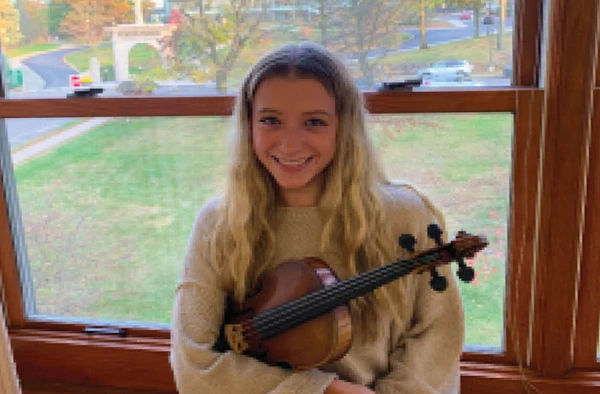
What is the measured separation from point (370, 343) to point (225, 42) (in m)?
0.91

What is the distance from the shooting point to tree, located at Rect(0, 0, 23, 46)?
1.72 meters

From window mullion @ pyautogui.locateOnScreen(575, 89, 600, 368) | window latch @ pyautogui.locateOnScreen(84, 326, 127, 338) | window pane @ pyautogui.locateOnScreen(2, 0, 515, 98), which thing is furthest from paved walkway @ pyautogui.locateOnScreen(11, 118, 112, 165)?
window mullion @ pyautogui.locateOnScreen(575, 89, 600, 368)

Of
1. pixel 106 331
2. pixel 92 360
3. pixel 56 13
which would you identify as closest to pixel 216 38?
pixel 56 13

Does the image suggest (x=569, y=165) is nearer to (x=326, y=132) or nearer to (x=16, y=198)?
(x=326, y=132)

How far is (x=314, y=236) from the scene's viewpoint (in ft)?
4.22

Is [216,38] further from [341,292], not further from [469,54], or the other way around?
[341,292]

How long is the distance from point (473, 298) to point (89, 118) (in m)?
1.26

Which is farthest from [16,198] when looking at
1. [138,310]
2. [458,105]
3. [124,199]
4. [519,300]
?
[519,300]

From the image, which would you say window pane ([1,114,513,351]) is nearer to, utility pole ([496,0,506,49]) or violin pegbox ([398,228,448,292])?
utility pole ([496,0,506,49])

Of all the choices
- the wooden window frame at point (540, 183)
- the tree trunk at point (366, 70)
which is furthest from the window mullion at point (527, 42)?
the tree trunk at point (366, 70)

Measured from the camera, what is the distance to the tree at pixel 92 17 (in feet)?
5.49

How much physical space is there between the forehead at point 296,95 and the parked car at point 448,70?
1.58 ft

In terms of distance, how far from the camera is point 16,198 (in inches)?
75.4

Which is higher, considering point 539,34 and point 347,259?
point 539,34
